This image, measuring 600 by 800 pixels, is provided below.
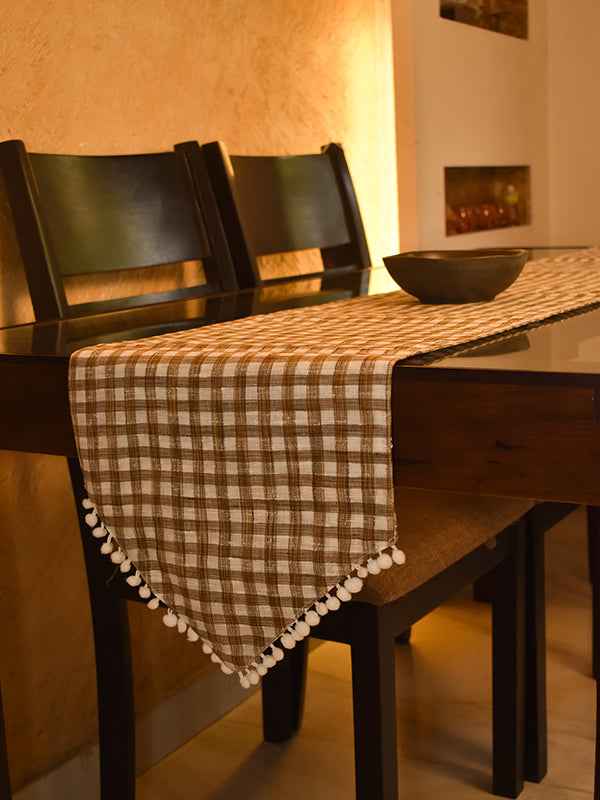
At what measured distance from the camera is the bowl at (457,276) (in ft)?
3.75

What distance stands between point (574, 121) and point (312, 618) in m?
3.07

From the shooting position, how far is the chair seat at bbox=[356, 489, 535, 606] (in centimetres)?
104

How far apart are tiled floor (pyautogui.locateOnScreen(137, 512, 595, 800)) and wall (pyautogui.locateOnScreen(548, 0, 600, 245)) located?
1.91 metres

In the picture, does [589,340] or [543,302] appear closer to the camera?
[589,340]

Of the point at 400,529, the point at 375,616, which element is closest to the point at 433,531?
the point at 400,529

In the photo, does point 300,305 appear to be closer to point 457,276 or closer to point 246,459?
point 457,276

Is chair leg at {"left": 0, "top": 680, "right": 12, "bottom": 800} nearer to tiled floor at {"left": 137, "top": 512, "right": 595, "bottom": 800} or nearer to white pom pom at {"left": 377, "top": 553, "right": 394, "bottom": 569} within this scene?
tiled floor at {"left": 137, "top": 512, "right": 595, "bottom": 800}

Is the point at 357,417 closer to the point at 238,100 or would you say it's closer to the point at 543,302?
the point at 543,302

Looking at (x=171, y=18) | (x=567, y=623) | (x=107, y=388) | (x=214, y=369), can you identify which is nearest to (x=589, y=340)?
(x=214, y=369)

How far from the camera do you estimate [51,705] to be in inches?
57.3

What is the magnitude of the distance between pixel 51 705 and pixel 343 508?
2.76 ft

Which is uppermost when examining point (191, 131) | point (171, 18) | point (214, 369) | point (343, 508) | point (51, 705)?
point (171, 18)

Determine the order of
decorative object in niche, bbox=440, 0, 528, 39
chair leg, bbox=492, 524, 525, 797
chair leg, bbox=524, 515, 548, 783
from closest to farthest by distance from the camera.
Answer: chair leg, bbox=492, 524, 525, 797 → chair leg, bbox=524, 515, 548, 783 → decorative object in niche, bbox=440, 0, 528, 39

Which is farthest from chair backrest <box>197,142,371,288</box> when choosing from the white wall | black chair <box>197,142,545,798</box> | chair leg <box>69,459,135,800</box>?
the white wall
